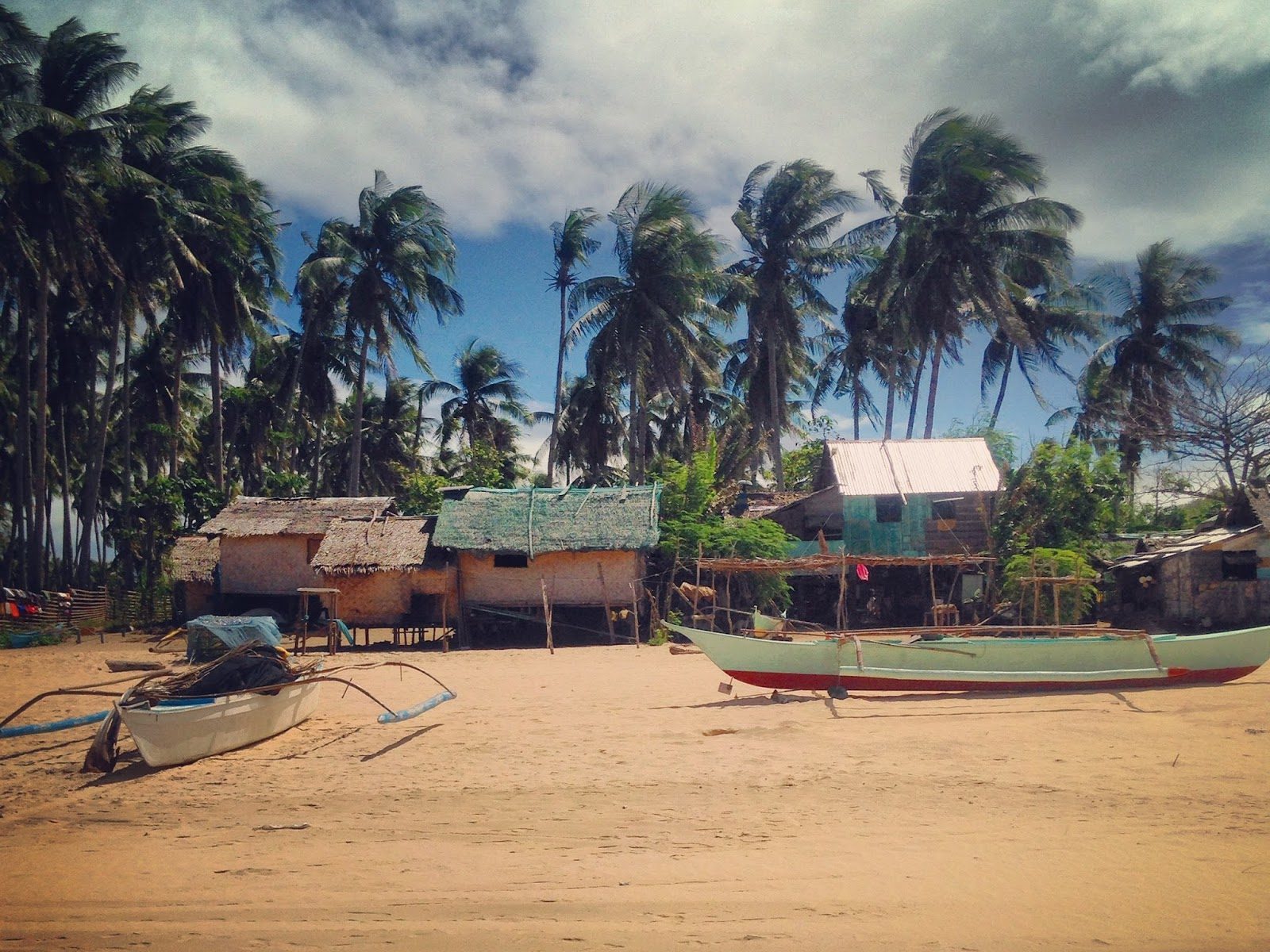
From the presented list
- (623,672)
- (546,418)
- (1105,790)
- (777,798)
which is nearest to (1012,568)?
(623,672)

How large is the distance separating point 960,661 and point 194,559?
1761 cm

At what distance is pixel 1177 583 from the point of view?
1723 cm

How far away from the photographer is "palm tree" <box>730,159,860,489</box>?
2519 cm

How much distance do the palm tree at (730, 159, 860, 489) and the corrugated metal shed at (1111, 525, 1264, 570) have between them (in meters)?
10.4

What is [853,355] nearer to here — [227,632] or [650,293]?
[650,293]

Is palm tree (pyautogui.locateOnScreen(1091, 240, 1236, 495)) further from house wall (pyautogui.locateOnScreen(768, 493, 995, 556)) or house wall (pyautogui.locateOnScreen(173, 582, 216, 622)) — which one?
house wall (pyautogui.locateOnScreen(173, 582, 216, 622))

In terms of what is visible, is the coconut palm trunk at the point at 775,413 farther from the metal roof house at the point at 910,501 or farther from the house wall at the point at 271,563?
the house wall at the point at 271,563

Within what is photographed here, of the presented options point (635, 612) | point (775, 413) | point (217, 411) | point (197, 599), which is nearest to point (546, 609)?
point (635, 612)

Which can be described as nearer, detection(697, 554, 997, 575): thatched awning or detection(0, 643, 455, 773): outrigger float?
detection(0, 643, 455, 773): outrigger float

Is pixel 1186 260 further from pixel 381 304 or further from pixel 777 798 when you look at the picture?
pixel 777 798

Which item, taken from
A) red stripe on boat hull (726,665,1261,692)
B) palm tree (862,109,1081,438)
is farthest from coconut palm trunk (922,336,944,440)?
red stripe on boat hull (726,665,1261,692)

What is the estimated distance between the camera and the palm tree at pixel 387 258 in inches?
981

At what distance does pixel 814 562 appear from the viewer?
1752 cm

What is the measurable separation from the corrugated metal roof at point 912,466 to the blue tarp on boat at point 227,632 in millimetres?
13474
